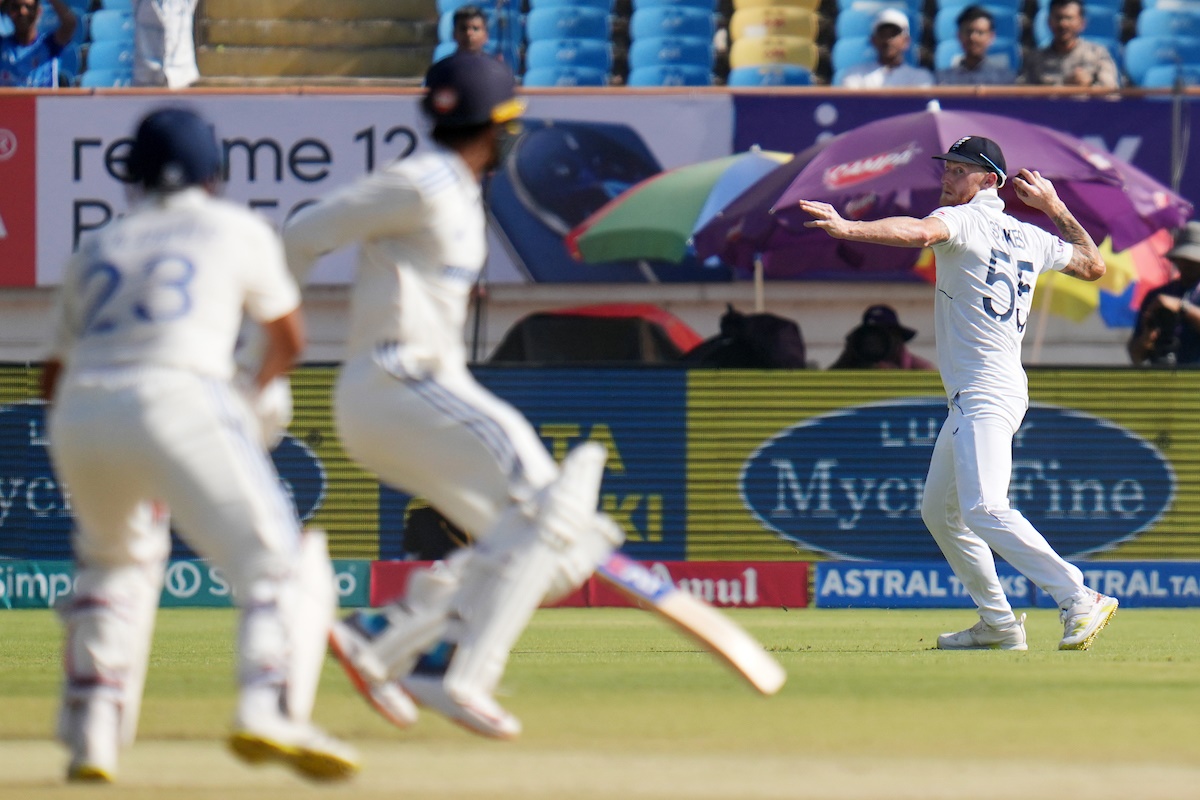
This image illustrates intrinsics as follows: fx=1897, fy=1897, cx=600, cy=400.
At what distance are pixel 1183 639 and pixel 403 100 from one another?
27.7 feet

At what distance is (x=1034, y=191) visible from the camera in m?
8.04

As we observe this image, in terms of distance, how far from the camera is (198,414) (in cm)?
422

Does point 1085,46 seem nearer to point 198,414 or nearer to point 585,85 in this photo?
point 585,85

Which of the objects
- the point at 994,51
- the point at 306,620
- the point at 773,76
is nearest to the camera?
the point at 306,620

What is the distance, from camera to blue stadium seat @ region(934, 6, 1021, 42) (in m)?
16.6

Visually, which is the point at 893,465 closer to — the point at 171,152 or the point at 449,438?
the point at 449,438

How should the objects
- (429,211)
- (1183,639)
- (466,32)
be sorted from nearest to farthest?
(429,211) < (1183,639) < (466,32)

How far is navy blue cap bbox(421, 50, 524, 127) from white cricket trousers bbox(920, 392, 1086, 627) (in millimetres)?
3225

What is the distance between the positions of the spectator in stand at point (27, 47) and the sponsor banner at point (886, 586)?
7793 mm

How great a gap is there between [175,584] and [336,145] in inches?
180

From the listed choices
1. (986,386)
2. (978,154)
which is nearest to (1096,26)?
(978,154)

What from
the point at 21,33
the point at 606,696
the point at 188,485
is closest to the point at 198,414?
the point at 188,485

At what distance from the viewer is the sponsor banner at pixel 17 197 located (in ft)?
51.0

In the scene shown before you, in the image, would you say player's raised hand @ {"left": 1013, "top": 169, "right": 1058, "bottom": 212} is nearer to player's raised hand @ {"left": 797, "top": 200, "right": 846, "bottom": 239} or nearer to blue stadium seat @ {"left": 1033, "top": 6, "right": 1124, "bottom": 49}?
player's raised hand @ {"left": 797, "top": 200, "right": 846, "bottom": 239}
